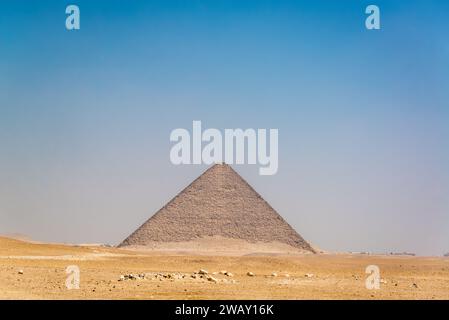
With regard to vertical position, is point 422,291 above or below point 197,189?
below

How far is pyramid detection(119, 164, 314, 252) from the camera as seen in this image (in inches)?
3216

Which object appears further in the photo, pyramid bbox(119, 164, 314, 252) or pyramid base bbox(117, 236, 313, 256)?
pyramid bbox(119, 164, 314, 252)

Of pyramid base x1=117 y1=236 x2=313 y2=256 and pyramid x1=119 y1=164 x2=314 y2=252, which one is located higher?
pyramid x1=119 y1=164 x2=314 y2=252

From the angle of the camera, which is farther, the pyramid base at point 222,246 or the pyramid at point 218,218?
the pyramid at point 218,218

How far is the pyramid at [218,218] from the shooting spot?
81.7 metres

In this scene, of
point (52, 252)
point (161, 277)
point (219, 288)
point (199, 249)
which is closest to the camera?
point (219, 288)

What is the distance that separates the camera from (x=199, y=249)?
7744 centimetres

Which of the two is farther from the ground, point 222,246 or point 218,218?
point 218,218

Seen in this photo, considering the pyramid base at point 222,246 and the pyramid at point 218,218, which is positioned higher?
the pyramid at point 218,218

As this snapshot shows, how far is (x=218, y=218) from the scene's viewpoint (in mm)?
84250

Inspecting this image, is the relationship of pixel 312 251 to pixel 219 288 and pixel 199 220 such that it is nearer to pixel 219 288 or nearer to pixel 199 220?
pixel 199 220

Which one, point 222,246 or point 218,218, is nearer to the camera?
point 222,246
